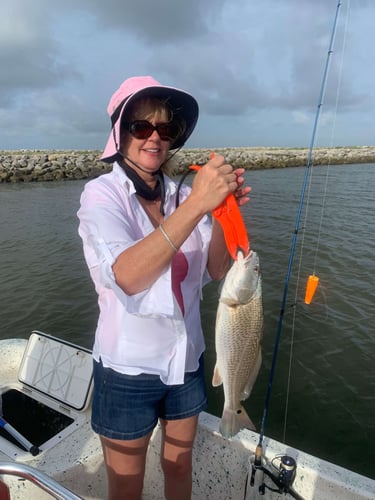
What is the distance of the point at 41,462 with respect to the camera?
9.96 feet

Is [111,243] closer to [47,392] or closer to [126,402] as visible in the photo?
[126,402]

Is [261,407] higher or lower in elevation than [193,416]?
lower

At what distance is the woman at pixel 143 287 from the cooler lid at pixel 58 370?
4.71 ft

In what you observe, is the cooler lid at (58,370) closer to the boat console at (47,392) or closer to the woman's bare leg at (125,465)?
the boat console at (47,392)

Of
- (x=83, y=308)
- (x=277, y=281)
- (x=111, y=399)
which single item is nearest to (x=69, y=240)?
(x=83, y=308)

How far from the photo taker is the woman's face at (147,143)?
2.15 meters

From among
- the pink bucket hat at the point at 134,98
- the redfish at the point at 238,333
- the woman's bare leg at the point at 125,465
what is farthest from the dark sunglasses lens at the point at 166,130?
the woman's bare leg at the point at 125,465

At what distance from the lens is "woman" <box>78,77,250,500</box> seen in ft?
6.05

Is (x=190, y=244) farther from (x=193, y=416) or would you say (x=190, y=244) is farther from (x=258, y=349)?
(x=193, y=416)

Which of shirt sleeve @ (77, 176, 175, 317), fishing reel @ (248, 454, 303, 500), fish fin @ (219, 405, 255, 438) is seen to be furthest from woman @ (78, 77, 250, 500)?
fishing reel @ (248, 454, 303, 500)

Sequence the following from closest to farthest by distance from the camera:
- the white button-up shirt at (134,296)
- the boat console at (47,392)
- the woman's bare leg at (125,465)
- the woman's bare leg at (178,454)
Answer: the white button-up shirt at (134,296), the woman's bare leg at (125,465), the woman's bare leg at (178,454), the boat console at (47,392)

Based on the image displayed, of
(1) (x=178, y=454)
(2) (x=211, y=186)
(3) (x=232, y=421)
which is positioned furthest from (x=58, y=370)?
(2) (x=211, y=186)

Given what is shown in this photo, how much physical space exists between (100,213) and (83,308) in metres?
7.84

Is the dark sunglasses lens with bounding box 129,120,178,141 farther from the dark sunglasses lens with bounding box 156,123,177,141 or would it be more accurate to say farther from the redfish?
the redfish
